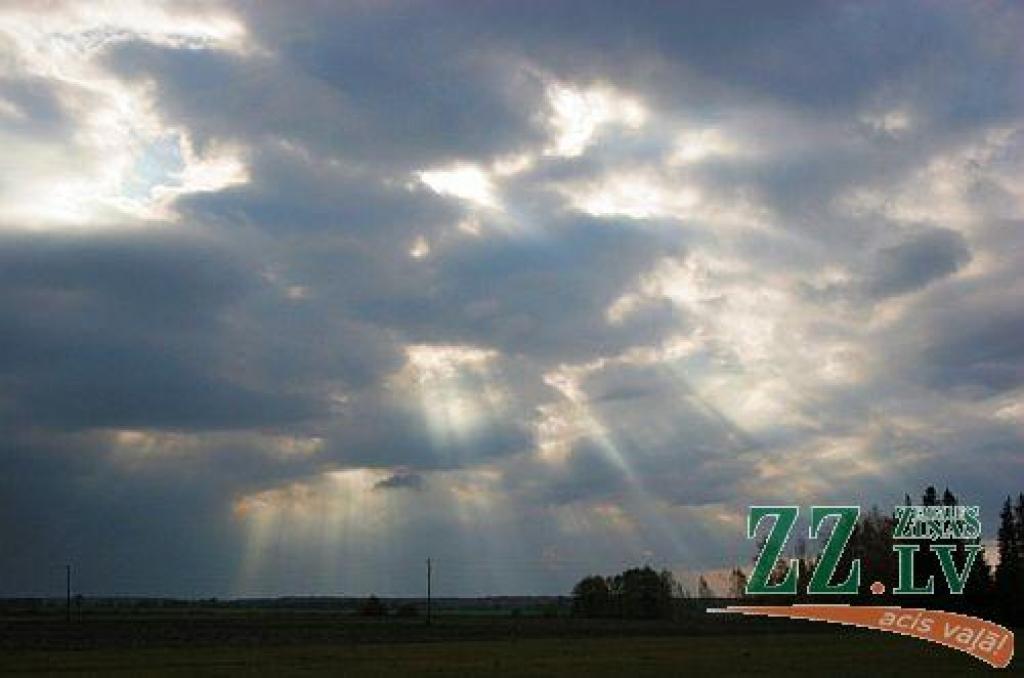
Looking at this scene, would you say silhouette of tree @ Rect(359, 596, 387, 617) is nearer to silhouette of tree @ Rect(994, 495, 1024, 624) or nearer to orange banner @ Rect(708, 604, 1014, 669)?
orange banner @ Rect(708, 604, 1014, 669)

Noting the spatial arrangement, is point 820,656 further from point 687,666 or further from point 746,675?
point 746,675

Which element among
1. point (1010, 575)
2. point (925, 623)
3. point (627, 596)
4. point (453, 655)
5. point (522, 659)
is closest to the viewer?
point (522, 659)

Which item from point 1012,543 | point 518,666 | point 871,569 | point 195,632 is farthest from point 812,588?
point 518,666

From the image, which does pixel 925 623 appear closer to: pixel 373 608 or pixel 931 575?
pixel 931 575

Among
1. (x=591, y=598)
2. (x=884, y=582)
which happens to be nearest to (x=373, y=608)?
(x=591, y=598)

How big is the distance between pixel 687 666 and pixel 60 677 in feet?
→ 87.6

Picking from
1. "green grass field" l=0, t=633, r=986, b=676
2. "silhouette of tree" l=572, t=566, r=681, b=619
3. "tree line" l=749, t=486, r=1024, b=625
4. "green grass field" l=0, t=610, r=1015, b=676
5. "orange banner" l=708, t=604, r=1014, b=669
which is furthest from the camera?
"silhouette of tree" l=572, t=566, r=681, b=619

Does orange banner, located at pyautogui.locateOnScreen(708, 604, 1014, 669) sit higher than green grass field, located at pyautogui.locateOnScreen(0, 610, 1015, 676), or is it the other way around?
green grass field, located at pyautogui.locateOnScreen(0, 610, 1015, 676)

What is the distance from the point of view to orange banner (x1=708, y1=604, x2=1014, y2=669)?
7269 centimetres

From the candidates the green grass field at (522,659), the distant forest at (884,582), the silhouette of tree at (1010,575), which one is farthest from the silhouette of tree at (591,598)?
the green grass field at (522,659)

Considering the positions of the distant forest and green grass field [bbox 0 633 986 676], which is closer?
green grass field [bbox 0 633 986 676]

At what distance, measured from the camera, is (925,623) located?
104 metres

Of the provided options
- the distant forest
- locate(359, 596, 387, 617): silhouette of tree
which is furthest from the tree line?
locate(359, 596, 387, 617): silhouette of tree

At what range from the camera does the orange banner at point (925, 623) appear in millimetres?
72688
